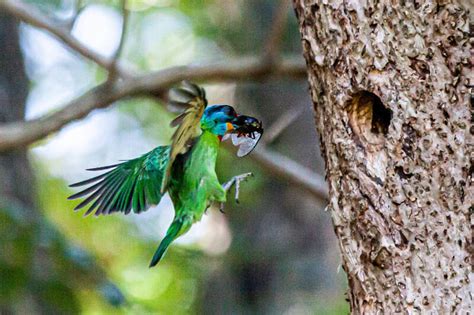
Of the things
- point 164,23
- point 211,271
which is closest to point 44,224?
point 211,271

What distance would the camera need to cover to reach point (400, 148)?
2180 millimetres

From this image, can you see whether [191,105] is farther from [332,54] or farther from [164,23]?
[164,23]

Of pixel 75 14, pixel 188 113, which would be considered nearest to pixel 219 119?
pixel 188 113

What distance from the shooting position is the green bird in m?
1.78

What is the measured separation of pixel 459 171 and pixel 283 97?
13.5 feet

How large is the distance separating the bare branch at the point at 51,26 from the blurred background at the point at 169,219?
9 cm

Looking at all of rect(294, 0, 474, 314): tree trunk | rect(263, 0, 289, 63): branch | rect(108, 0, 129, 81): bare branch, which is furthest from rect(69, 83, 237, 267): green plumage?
rect(263, 0, 289, 63): branch

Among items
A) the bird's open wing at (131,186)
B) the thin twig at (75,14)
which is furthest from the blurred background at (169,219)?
the bird's open wing at (131,186)

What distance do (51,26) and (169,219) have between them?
252 centimetres

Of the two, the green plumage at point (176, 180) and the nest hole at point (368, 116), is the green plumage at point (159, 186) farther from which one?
the nest hole at point (368, 116)

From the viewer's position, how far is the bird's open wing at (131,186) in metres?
2.04

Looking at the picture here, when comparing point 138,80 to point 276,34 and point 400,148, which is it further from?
point 400,148

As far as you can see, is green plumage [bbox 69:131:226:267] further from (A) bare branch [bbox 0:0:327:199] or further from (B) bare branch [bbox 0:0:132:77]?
(B) bare branch [bbox 0:0:132:77]

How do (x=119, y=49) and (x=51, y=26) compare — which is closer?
(x=119, y=49)
